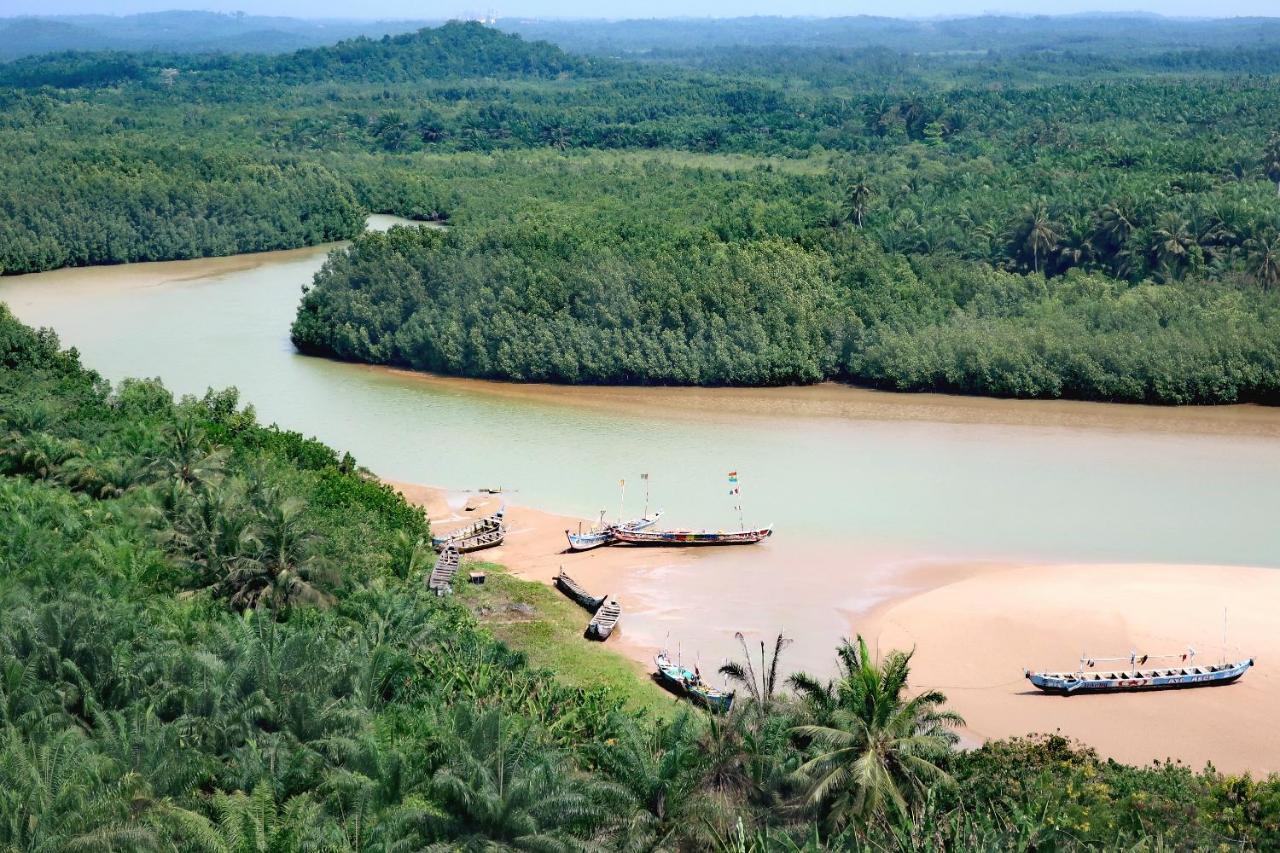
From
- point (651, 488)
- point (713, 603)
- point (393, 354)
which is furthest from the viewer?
point (393, 354)

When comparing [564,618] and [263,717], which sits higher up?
[263,717]

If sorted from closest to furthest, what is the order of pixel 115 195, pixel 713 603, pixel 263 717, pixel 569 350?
pixel 263 717 → pixel 713 603 → pixel 569 350 → pixel 115 195

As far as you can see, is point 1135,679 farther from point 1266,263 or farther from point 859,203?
point 859,203

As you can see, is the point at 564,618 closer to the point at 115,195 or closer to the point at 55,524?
the point at 55,524

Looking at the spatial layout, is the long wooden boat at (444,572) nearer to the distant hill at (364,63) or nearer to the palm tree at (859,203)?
the palm tree at (859,203)

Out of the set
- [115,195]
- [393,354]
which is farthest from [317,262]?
[393,354]

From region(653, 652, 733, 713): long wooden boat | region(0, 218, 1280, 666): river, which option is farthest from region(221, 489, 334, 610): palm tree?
region(0, 218, 1280, 666): river

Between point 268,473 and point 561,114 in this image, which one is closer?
point 268,473
